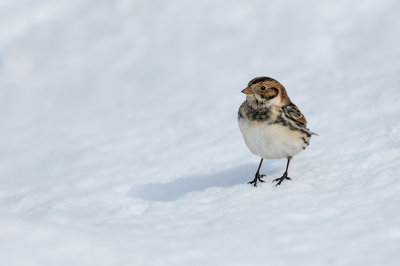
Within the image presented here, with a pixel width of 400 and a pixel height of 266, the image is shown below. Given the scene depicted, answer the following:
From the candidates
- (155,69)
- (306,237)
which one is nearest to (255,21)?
(155,69)

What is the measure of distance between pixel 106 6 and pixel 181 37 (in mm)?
2556

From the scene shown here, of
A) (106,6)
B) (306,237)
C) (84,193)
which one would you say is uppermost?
(106,6)

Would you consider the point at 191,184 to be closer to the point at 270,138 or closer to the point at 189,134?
the point at 270,138

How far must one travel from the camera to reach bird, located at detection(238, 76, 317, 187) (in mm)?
6762

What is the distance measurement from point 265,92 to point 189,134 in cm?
352

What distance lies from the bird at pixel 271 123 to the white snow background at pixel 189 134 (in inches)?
15.4

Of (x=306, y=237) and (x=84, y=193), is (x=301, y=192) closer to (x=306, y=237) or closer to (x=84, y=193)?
(x=306, y=237)

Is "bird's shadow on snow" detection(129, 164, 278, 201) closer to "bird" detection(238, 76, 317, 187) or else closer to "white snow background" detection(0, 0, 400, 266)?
"white snow background" detection(0, 0, 400, 266)

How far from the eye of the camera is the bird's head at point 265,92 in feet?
22.6

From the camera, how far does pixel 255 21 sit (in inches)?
571

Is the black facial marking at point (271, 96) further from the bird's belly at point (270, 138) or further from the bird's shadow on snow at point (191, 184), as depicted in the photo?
the bird's shadow on snow at point (191, 184)

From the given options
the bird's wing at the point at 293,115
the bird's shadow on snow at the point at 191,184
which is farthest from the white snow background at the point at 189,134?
the bird's wing at the point at 293,115

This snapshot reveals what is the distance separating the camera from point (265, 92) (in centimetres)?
692

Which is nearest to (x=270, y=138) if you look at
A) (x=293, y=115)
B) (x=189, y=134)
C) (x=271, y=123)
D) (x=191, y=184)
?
(x=271, y=123)
